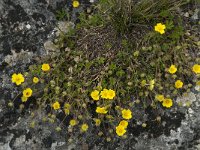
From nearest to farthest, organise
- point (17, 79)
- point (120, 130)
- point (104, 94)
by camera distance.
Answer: point (120, 130), point (104, 94), point (17, 79)

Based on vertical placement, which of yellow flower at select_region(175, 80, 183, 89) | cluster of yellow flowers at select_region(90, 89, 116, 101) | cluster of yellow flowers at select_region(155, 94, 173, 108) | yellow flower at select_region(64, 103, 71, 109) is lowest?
yellow flower at select_region(64, 103, 71, 109)

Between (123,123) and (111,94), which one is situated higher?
(111,94)

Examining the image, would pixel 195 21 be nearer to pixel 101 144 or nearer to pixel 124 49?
pixel 124 49

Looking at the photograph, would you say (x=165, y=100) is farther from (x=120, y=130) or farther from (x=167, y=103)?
(x=120, y=130)

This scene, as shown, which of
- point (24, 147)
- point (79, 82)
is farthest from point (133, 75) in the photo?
point (24, 147)

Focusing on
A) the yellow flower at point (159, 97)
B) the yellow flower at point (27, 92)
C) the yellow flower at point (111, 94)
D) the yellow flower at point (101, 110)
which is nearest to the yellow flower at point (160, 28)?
the yellow flower at point (159, 97)

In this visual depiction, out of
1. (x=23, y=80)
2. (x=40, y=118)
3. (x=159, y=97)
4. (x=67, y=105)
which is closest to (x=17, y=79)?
(x=23, y=80)

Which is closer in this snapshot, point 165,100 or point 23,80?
point 165,100

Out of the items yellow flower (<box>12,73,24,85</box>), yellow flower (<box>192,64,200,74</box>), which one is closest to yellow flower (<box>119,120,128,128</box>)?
yellow flower (<box>192,64,200,74</box>)

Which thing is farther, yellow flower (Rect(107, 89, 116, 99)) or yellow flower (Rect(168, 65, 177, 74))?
yellow flower (Rect(168, 65, 177, 74))

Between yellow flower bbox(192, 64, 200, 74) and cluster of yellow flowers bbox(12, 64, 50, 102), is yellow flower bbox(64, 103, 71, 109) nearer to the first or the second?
cluster of yellow flowers bbox(12, 64, 50, 102)

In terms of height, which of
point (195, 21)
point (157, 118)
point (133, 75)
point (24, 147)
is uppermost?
point (195, 21)
